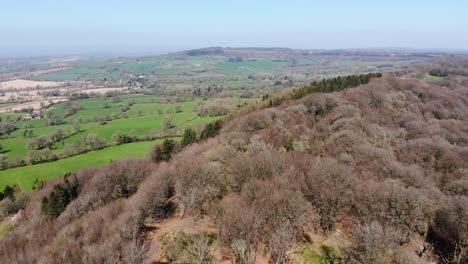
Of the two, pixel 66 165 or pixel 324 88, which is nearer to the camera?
pixel 66 165

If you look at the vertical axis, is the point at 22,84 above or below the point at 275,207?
below

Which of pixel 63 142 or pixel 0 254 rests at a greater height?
pixel 0 254

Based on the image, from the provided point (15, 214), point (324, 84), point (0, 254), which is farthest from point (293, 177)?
point (324, 84)

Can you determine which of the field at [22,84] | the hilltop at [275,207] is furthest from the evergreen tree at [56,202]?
the field at [22,84]

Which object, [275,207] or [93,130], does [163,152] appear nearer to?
[275,207]

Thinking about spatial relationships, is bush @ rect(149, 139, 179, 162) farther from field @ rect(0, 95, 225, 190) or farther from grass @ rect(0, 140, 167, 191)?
field @ rect(0, 95, 225, 190)

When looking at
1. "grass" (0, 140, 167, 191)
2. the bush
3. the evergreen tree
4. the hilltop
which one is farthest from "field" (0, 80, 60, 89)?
the evergreen tree

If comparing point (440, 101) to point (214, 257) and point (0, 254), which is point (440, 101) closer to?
point (214, 257)

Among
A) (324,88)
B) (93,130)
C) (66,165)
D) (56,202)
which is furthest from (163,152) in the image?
(324,88)
